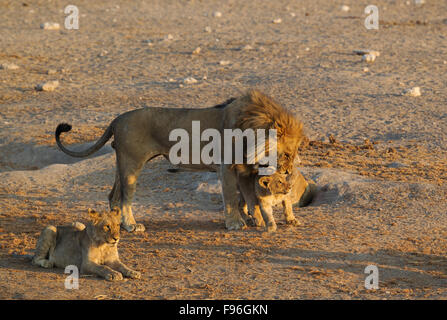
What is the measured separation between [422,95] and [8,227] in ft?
23.9

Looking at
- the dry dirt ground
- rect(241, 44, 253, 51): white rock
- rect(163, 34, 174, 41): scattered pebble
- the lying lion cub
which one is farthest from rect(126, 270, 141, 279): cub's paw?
rect(163, 34, 174, 41): scattered pebble

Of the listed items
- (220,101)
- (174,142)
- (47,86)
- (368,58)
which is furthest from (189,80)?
(174,142)

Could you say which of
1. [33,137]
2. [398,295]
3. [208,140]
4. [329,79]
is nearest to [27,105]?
[33,137]

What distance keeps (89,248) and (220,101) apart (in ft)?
22.2

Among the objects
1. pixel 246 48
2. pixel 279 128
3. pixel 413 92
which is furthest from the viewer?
pixel 246 48

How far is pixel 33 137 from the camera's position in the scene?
11.4 meters

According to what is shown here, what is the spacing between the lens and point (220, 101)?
12.8 meters

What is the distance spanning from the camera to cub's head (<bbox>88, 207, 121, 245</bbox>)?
6.15 m

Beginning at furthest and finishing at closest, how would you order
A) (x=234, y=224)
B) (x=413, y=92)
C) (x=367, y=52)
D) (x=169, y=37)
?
(x=169, y=37), (x=367, y=52), (x=413, y=92), (x=234, y=224)

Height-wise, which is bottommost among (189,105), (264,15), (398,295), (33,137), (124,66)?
(398,295)

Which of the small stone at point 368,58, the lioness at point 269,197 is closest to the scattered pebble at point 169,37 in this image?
the small stone at point 368,58

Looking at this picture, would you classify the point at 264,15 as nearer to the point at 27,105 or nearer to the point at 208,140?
the point at 27,105

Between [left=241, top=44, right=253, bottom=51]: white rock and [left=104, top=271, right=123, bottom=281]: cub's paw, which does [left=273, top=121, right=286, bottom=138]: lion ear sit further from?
[left=241, top=44, right=253, bottom=51]: white rock

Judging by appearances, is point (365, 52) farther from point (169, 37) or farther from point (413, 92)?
point (169, 37)
